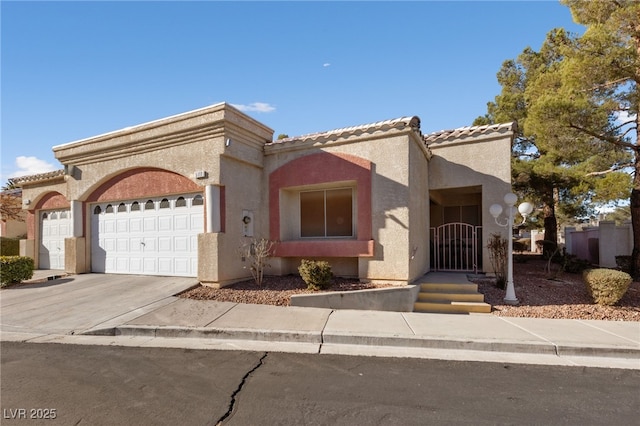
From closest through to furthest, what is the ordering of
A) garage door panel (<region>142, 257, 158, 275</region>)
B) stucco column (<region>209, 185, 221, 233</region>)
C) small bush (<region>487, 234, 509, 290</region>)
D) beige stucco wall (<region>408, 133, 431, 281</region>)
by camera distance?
beige stucco wall (<region>408, 133, 431, 281</region>) → stucco column (<region>209, 185, 221, 233</region>) → small bush (<region>487, 234, 509, 290</region>) → garage door panel (<region>142, 257, 158, 275</region>)

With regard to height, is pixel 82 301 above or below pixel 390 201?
below

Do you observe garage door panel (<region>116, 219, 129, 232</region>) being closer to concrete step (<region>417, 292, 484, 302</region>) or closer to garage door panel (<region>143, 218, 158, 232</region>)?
garage door panel (<region>143, 218, 158, 232</region>)

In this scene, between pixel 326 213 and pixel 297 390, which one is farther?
pixel 326 213

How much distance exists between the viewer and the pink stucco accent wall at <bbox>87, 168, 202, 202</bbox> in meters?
9.93

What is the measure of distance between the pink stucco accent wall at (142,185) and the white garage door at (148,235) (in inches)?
9.3

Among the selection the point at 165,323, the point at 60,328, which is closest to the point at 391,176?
the point at 165,323

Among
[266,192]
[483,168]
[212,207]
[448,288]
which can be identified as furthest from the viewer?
[483,168]

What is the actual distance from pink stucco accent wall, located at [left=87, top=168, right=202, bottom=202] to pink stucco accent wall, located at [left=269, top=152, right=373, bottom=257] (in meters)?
2.41

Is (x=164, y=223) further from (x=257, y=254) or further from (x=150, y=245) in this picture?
(x=257, y=254)

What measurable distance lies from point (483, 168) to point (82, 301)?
475 inches

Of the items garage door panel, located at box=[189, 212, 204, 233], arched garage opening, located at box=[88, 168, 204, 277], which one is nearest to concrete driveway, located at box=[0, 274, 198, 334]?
arched garage opening, located at box=[88, 168, 204, 277]

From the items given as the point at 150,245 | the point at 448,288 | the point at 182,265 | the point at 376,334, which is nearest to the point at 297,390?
the point at 376,334

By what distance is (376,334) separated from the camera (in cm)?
577

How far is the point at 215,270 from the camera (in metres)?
8.82
